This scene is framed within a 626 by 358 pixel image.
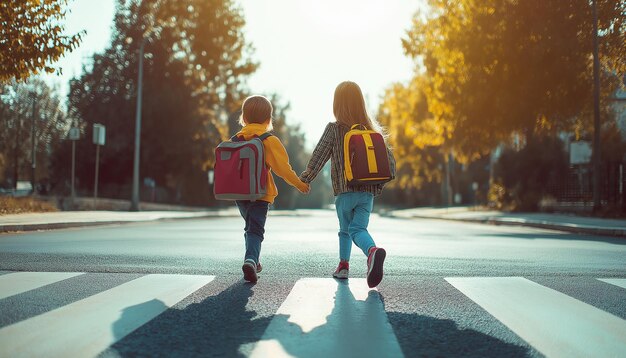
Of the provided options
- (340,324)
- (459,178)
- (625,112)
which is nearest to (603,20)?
(625,112)

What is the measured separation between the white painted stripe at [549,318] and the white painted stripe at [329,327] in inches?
30.9

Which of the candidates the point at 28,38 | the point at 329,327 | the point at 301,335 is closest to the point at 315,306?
the point at 329,327

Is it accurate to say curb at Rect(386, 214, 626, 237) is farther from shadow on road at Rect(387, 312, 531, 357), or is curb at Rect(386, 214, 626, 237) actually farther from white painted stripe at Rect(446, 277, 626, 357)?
shadow on road at Rect(387, 312, 531, 357)

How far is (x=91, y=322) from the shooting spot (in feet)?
12.9

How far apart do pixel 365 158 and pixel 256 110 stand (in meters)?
1.09

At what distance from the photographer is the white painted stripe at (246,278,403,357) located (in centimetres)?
338

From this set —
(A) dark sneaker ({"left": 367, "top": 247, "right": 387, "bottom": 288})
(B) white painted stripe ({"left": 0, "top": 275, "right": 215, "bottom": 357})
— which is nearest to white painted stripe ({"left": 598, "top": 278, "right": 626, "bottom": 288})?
(A) dark sneaker ({"left": 367, "top": 247, "right": 387, "bottom": 288})

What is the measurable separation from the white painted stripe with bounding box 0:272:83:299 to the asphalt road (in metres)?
0.04

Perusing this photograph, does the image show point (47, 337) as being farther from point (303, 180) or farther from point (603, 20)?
point (603, 20)

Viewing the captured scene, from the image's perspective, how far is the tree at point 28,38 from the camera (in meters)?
13.5

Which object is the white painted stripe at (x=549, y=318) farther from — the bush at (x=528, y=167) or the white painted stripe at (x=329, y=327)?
the bush at (x=528, y=167)

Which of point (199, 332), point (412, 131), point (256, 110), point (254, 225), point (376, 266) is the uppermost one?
point (412, 131)

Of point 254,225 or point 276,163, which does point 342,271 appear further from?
point 276,163

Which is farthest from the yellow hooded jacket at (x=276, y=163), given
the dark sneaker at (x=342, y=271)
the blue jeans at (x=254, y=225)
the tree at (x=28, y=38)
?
the tree at (x=28, y=38)
